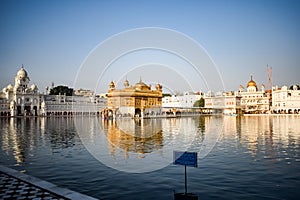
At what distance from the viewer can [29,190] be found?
645 cm

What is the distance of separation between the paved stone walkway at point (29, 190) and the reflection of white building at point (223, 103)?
290 ft

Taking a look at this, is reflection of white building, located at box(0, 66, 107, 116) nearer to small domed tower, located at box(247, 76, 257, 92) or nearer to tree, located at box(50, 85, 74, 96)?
tree, located at box(50, 85, 74, 96)

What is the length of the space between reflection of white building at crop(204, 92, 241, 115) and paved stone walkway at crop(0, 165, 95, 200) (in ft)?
290

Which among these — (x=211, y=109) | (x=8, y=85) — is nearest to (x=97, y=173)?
(x=8, y=85)

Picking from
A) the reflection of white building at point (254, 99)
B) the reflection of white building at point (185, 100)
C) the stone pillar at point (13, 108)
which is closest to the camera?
the stone pillar at point (13, 108)

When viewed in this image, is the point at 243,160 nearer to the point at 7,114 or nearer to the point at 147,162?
the point at 147,162

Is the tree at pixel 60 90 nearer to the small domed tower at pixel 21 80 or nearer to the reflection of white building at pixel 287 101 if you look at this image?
the small domed tower at pixel 21 80

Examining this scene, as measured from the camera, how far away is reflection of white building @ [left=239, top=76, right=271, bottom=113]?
98344 mm

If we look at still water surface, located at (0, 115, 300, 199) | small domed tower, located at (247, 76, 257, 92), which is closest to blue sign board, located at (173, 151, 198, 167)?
still water surface, located at (0, 115, 300, 199)

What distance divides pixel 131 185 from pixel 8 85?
296 ft

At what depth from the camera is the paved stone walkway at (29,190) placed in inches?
233

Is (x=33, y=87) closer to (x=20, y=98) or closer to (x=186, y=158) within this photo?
(x=20, y=98)

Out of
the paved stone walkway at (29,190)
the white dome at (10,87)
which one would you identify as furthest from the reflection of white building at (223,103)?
the paved stone walkway at (29,190)

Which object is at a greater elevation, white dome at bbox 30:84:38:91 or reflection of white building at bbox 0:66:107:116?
white dome at bbox 30:84:38:91
